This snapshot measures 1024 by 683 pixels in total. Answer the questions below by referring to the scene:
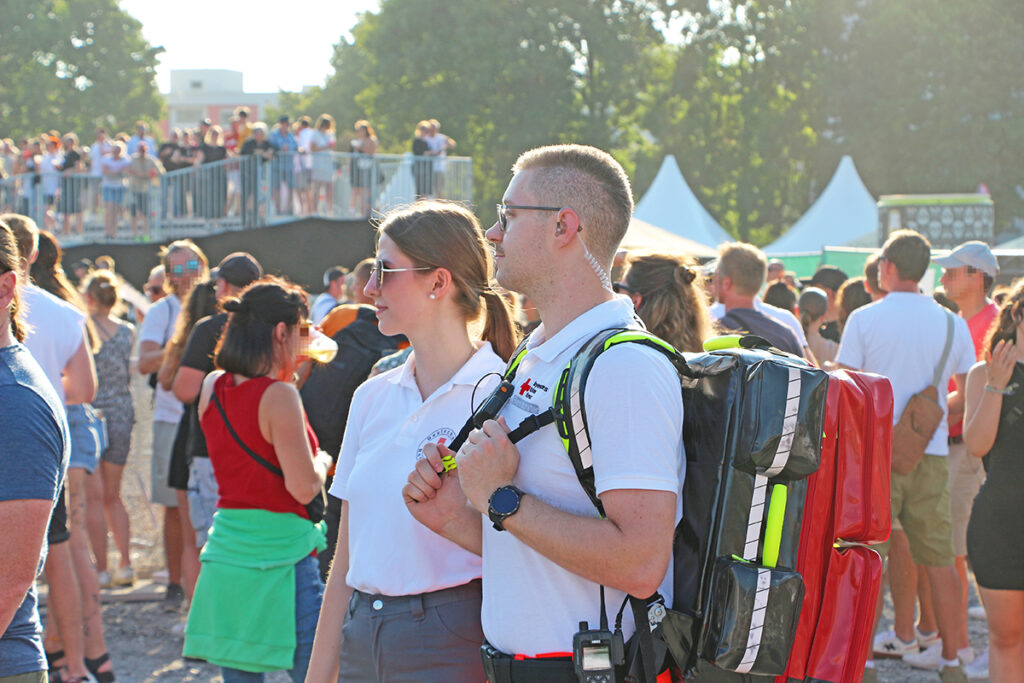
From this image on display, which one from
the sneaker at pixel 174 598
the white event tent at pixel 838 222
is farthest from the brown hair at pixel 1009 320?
the white event tent at pixel 838 222

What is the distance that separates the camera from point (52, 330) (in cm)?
472

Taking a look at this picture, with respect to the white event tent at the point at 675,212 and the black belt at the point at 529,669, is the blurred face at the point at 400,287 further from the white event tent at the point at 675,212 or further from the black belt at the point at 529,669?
the white event tent at the point at 675,212

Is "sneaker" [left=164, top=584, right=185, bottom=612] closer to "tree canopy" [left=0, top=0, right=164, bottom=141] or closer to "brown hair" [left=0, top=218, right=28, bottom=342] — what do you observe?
"brown hair" [left=0, top=218, right=28, bottom=342]

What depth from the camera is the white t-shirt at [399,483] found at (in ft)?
8.60

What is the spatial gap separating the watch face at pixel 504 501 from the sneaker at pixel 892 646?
4.45 meters

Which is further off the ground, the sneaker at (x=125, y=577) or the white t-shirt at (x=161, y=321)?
the white t-shirt at (x=161, y=321)

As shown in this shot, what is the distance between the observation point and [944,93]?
123 feet

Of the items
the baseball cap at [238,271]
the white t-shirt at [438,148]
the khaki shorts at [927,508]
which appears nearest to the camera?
the khaki shorts at [927,508]

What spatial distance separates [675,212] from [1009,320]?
1897cm

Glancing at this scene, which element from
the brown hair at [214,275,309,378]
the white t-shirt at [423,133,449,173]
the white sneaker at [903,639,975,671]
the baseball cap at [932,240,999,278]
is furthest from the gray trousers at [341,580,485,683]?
the white t-shirt at [423,133,449,173]

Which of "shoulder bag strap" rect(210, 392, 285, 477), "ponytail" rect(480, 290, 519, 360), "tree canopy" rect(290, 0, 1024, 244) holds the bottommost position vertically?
"shoulder bag strap" rect(210, 392, 285, 477)

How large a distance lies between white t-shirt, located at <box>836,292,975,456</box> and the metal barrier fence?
1392 centimetres

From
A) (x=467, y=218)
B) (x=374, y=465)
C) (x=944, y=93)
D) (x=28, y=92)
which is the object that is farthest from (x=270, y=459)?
(x=28, y=92)

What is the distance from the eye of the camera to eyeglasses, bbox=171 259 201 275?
698 centimetres
